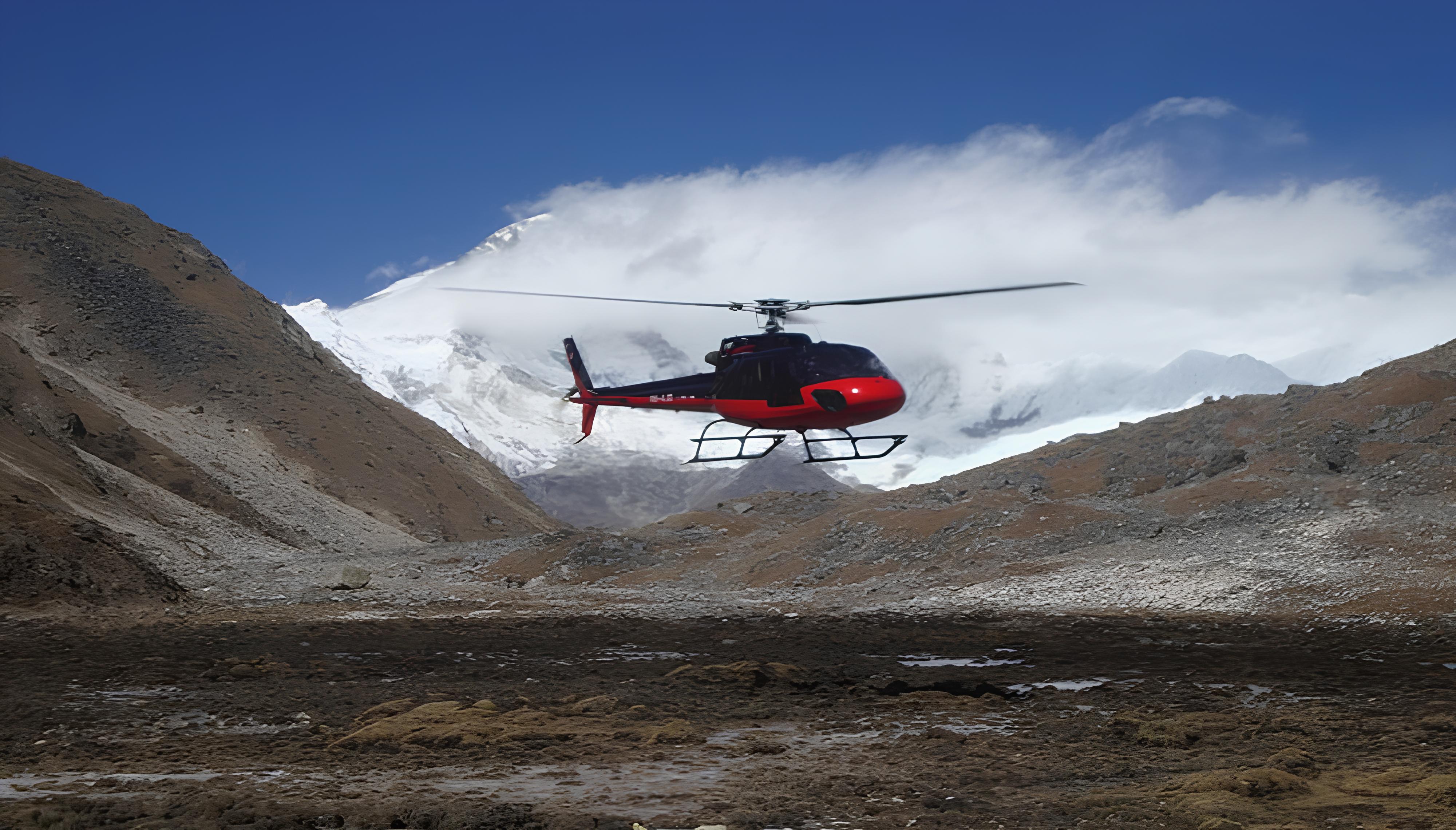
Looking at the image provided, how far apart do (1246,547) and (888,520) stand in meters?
14.7

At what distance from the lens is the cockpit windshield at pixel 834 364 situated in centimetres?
2652

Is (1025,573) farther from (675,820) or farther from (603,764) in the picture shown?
(675,820)

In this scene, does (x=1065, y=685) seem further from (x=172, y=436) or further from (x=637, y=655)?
(x=172, y=436)

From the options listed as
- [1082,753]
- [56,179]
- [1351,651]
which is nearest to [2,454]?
[1082,753]

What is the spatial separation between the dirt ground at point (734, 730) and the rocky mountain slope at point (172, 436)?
11797 mm

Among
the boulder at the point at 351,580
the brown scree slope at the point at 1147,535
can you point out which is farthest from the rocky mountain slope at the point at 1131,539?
the boulder at the point at 351,580

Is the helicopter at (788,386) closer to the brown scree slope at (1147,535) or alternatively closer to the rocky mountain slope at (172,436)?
the brown scree slope at (1147,535)

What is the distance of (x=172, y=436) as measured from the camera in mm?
65438

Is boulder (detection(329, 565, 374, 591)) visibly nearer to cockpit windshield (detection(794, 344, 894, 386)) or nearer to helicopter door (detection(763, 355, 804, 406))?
helicopter door (detection(763, 355, 804, 406))

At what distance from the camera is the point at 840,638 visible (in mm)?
30281

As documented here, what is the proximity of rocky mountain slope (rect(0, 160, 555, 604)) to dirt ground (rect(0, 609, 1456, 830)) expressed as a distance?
38.7ft

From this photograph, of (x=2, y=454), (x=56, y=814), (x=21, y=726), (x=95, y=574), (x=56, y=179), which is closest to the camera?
(x=56, y=814)

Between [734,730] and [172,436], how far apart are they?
2335 inches

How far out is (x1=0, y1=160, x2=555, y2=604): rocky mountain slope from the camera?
135ft
